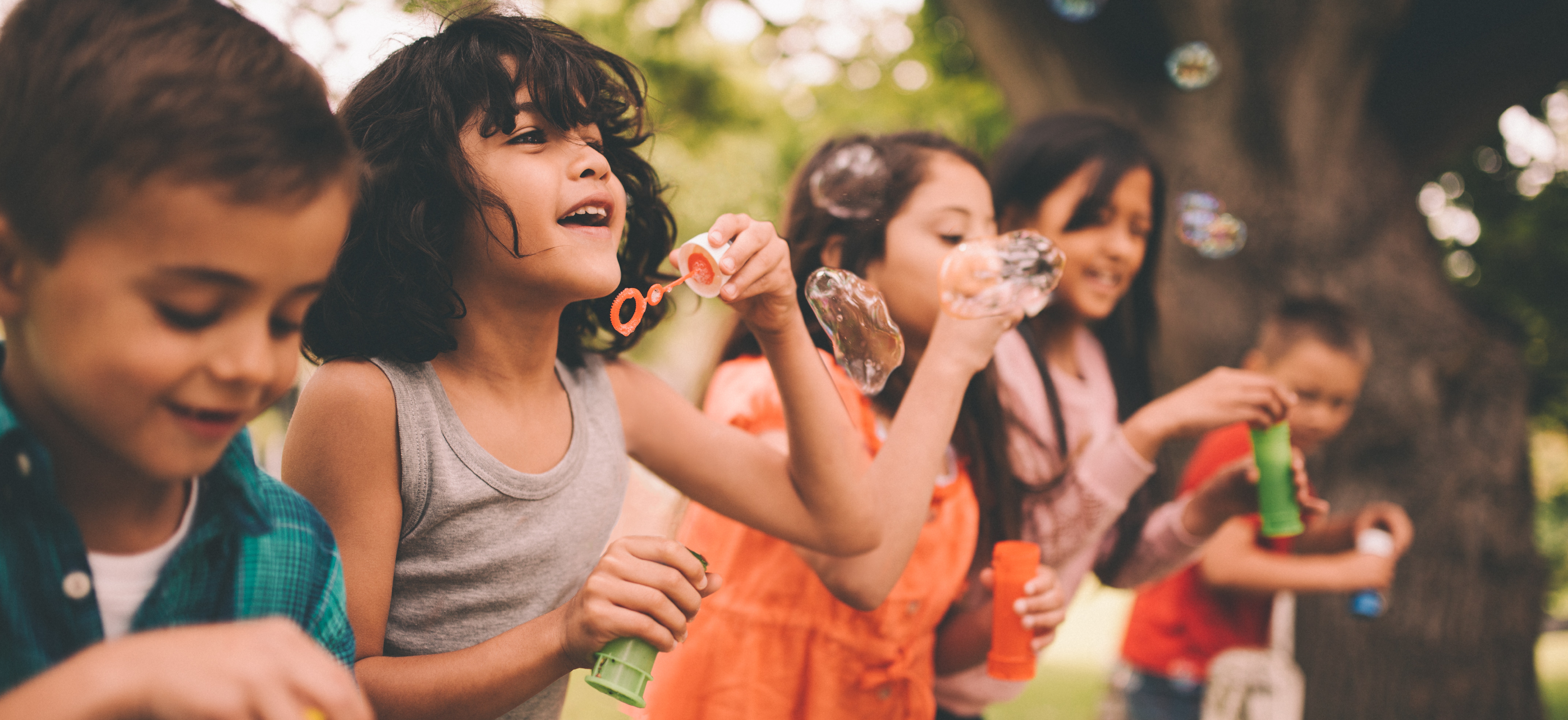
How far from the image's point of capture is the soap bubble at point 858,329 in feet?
5.46

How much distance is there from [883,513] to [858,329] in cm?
34

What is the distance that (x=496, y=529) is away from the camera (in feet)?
4.06

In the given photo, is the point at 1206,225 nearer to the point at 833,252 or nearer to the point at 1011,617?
the point at 833,252

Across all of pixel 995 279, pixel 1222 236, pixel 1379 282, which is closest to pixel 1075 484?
pixel 995 279

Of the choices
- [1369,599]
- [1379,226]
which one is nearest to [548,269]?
[1369,599]

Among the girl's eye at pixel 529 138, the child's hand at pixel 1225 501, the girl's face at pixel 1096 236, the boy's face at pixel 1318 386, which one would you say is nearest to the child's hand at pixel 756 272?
the girl's eye at pixel 529 138

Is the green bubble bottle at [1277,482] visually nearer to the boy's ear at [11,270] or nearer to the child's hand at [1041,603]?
the child's hand at [1041,603]

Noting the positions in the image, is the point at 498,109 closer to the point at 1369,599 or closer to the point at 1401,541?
the point at 1369,599

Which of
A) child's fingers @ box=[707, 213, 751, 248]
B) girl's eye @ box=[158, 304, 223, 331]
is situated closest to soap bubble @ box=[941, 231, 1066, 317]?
child's fingers @ box=[707, 213, 751, 248]

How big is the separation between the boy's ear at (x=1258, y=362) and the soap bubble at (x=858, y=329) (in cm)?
179

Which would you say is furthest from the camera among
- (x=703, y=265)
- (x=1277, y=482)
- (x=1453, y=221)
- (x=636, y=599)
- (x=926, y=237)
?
(x=1453, y=221)

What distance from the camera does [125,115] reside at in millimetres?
750

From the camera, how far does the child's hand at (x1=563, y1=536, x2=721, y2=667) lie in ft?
3.40

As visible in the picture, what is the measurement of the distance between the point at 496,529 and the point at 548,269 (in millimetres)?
339
